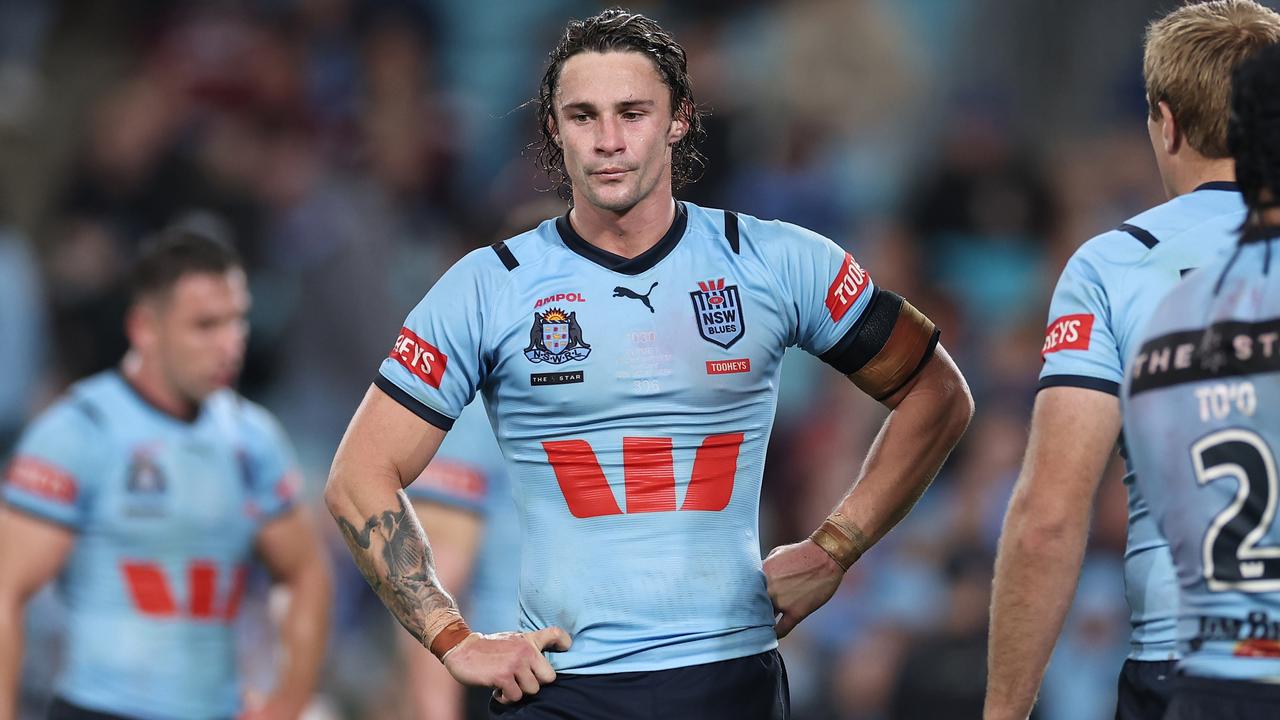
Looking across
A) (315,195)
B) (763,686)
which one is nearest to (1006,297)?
(315,195)

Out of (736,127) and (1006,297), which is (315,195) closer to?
(736,127)

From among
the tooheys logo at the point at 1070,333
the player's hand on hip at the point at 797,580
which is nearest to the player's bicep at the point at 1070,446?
the tooheys logo at the point at 1070,333

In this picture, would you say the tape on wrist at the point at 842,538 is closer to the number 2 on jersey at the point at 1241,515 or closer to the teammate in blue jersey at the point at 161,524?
the number 2 on jersey at the point at 1241,515

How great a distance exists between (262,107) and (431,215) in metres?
1.43

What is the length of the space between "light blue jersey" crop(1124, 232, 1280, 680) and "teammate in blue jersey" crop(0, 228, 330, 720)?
4250 mm

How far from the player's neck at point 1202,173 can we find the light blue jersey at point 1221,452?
930 millimetres

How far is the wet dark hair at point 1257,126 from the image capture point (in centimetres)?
344

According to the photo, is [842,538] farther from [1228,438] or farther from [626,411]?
[1228,438]

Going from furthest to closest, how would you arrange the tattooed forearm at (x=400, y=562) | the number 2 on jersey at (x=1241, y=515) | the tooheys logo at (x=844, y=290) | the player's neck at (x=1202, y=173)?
the tooheys logo at (x=844, y=290) < the tattooed forearm at (x=400, y=562) < the player's neck at (x=1202, y=173) < the number 2 on jersey at (x=1241, y=515)

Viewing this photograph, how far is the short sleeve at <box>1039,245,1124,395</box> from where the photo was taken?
422 cm

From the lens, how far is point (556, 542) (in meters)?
4.44

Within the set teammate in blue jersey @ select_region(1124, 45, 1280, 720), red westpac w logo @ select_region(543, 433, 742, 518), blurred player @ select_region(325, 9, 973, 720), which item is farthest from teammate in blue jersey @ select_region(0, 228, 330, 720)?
teammate in blue jersey @ select_region(1124, 45, 1280, 720)

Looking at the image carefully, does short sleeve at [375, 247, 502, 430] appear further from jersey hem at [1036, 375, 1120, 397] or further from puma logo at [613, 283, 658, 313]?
jersey hem at [1036, 375, 1120, 397]

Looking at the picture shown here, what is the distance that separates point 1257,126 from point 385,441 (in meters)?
2.21
